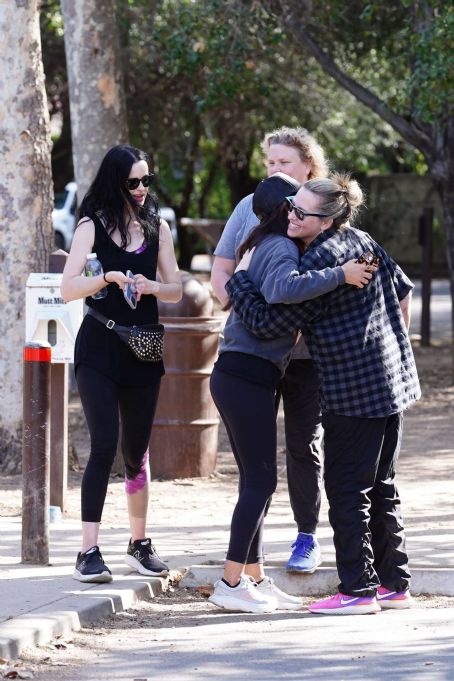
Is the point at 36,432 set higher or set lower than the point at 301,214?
lower

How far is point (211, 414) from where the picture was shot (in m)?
8.89

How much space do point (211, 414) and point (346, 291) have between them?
3779 mm

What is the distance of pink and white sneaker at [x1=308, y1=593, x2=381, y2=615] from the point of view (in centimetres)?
540

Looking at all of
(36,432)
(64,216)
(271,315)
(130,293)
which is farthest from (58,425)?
(64,216)

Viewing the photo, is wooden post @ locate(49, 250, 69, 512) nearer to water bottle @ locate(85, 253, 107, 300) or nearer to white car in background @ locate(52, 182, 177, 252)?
water bottle @ locate(85, 253, 107, 300)

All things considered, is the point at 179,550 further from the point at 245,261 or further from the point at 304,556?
the point at 245,261

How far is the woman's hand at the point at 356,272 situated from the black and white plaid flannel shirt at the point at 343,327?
81 mm

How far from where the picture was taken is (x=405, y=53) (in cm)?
1323

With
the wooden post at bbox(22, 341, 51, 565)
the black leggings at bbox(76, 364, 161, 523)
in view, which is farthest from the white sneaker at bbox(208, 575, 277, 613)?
the wooden post at bbox(22, 341, 51, 565)

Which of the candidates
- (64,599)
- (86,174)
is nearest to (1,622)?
(64,599)

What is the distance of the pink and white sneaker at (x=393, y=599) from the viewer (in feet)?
18.3

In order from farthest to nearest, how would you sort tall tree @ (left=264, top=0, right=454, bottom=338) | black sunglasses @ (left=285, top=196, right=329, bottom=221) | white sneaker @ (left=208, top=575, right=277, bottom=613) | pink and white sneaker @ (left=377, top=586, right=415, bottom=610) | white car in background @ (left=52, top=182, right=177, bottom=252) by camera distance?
white car in background @ (left=52, top=182, right=177, bottom=252) < tall tree @ (left=264, top=0, right=454, bottom=338) < pink and white sneaker @ (left=377, top=586, right=415, bottom=610) < white sneaker @ (left=208, top=575, right=277, bottom=613) < black sunglasses @ (left=285, top=196, right=329, bottom=221)

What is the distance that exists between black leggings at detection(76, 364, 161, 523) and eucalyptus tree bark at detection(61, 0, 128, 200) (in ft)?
17.9

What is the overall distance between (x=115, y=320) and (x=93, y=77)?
17.7 ft
